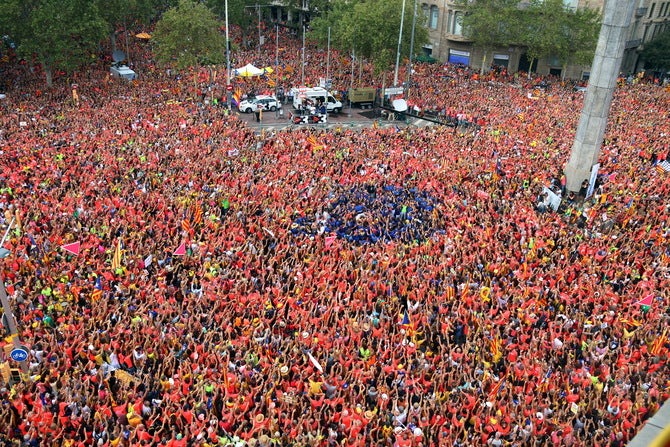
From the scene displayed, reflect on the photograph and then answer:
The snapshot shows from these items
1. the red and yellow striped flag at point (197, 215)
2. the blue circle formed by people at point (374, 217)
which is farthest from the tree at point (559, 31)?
the red and yellow striped flag at point (197, 215)

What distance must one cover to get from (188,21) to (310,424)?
106 feet

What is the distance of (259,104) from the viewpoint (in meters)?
36.0

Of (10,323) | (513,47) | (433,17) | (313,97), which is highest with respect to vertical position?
(433,17)

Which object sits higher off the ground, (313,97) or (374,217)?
(313,97)

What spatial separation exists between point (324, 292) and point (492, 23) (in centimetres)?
3811

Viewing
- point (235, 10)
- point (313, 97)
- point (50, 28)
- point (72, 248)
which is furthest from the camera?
point (235, 10)

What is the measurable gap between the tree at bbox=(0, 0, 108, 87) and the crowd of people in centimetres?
980

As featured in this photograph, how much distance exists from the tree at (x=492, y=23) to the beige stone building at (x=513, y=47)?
11.0 ft

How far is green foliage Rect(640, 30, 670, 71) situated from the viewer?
4809cm

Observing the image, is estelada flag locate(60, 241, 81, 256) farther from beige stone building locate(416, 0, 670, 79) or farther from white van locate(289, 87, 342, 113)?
beige stone building locate(416, 0, 670, 79)

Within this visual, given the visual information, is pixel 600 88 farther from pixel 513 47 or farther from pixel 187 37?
pixel 513 47

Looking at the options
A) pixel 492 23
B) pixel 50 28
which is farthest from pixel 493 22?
pixel 50 28

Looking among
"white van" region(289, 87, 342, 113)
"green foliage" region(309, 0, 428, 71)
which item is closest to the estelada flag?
"white van" region(289, 87, 342, 113)

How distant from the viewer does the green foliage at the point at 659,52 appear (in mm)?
48094
